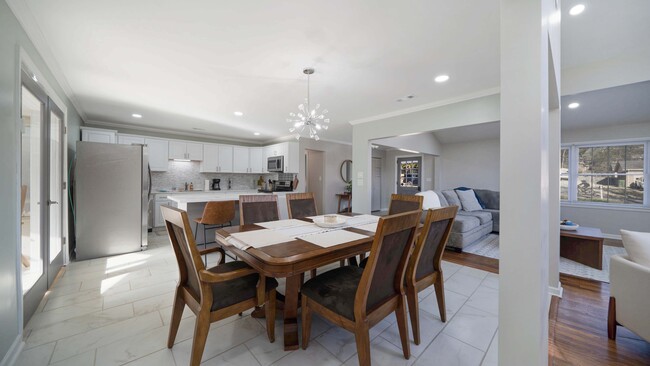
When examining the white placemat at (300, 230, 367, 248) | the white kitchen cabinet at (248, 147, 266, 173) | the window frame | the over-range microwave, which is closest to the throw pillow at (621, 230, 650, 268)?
the white placemat at (300, 230, 367, 248)

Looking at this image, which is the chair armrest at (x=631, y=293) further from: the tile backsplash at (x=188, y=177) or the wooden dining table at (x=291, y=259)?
the tile backsplash at (x=188, y=177)

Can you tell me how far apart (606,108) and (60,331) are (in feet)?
24.1

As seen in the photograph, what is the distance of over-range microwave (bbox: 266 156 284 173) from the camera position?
5.98m

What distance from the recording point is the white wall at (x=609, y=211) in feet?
13.9

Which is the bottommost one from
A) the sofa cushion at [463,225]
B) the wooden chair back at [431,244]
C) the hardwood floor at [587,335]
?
the hardwood floor at [587,335]

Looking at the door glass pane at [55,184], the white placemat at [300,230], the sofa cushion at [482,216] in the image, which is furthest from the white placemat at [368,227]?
the door glass pane at [55,184]

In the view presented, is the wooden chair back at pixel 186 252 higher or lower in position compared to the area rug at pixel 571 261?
higher

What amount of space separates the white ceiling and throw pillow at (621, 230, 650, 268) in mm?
1598

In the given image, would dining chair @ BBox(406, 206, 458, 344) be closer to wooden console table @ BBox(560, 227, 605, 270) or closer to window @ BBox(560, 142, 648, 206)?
wooden console table @ BBox(560, 227, 605, 270)

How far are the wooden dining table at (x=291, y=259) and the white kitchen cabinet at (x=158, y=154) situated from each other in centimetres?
455

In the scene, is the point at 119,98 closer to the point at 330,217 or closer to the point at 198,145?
the point at 198,145

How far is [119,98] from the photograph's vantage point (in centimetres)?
349

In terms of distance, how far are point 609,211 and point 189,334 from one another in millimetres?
6992

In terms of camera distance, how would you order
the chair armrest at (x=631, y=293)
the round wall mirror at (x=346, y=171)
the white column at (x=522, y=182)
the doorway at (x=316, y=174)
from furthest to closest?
1. the round wall mirror at (x=346, y=171)
2. the doorway at (x=316, y=174)
3. the chair armrest at (x=631, y=293)
4. the white column at (x=522, y=182)
